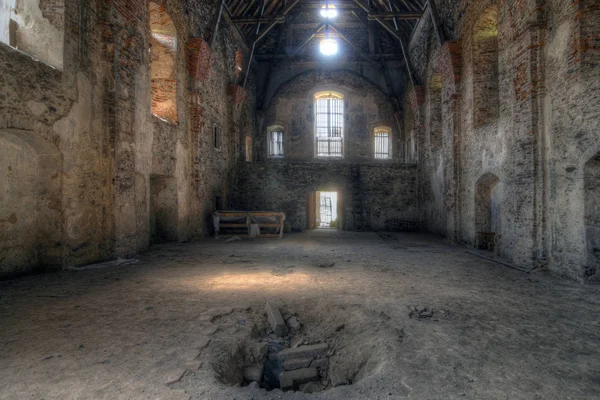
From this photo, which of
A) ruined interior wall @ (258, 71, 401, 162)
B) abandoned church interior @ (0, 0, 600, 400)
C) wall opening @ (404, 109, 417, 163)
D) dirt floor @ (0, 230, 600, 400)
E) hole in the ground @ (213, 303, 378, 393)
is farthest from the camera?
ruined interior wall @ (258, 71, 401, 162)

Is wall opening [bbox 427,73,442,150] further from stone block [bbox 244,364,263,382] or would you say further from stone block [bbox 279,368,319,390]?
stone block [bbox 244,364,263,382]

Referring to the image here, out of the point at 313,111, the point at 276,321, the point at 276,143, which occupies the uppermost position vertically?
the point at 313,111

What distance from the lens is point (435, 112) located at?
12406mm

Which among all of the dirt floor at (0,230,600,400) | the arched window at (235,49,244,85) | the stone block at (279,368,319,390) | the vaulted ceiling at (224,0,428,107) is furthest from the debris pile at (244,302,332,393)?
the vaulted ceiling at (224,0,428,107)

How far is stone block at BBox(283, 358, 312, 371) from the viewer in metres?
2.94

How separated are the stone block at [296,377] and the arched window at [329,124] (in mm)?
16101

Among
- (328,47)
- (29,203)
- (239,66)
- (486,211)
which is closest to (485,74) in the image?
(486,211)

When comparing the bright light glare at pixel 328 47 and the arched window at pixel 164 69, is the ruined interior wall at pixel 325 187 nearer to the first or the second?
the arched window at pixel 164 69

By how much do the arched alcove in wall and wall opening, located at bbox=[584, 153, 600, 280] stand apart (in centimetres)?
871

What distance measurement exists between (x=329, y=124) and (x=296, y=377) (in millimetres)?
16905

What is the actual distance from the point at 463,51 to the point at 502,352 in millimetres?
9150

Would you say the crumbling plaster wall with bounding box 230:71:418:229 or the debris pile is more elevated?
the crumbling plaster wall with bounding box 230:71:418:229

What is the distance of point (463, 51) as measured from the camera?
30.5 ft

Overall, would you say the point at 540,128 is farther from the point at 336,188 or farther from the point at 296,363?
the point at 336,188
